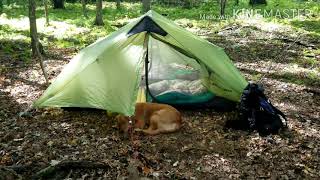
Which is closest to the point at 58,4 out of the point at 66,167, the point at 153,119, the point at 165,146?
the point at 153,119

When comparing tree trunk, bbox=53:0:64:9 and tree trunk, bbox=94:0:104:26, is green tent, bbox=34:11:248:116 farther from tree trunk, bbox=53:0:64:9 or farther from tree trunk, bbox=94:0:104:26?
tree trunk, bbox=53:0:64:9

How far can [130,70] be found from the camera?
21.1 ft

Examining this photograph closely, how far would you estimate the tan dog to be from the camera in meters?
6.18

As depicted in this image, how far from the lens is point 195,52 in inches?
277

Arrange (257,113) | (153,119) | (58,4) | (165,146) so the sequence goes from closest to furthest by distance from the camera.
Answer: (165,146) → (153,119) → (257,113) → (58,4)

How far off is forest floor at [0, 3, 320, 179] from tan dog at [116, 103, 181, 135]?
135 mm

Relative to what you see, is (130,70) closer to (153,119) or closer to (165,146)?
(153,119)

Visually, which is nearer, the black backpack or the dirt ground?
the dirt ground

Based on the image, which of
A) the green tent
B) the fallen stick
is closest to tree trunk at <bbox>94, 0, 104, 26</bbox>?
the green tent

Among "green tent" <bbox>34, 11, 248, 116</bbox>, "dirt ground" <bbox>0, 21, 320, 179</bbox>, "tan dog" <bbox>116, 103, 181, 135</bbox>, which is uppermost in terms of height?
"green tent" <bbox>34, 11, 248, 116</bbox>

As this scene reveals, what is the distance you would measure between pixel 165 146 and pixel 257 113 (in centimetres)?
161

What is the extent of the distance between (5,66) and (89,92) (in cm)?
485

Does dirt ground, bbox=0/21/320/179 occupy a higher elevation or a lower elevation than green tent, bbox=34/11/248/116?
lower

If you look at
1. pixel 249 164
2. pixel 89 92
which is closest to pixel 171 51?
pixel 89 92
